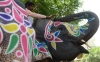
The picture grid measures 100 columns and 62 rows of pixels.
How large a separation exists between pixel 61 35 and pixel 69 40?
10 centimetres

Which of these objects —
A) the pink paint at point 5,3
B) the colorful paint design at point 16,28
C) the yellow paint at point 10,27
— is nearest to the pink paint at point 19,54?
the colorful paint design at point 16,28

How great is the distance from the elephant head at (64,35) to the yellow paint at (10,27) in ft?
4.52

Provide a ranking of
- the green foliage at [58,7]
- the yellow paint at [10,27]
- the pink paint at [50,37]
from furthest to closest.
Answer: the green foliage at [58,7] → the pink paint at [50,37] → the yellow paint at [10,27]

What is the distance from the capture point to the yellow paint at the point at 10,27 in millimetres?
1224

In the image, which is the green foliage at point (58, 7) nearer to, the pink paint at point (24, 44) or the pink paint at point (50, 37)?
the pink paint at point (50, 37)

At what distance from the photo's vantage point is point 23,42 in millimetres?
1288

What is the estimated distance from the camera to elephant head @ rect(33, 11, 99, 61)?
8.79ft

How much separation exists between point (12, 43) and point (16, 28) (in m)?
0.08

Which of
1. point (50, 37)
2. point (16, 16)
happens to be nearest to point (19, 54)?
point (16, 16)

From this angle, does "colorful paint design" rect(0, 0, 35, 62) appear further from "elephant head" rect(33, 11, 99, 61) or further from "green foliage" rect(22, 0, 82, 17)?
"green foliage" rect(22, 0, 82, 17)

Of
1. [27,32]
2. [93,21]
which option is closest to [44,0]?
[93,21]

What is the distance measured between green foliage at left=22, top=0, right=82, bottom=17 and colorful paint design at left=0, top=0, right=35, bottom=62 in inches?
160

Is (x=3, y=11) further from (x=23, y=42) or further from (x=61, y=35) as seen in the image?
(x=61, y=35)

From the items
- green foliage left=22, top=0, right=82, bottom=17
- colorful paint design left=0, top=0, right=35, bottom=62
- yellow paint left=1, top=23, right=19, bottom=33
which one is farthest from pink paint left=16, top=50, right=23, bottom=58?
green foliage left=22, top=0, right=82, bottom=17
